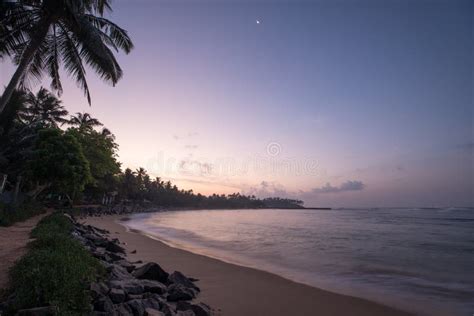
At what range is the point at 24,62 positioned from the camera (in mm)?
9703

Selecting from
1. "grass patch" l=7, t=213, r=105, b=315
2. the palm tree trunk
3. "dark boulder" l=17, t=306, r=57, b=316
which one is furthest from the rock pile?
the palm tree trunk

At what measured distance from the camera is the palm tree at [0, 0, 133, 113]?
9992 mm

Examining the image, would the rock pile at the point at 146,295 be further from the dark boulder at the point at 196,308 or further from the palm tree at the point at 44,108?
the palm tree at the point at 44,108

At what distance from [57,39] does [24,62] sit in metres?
2.40

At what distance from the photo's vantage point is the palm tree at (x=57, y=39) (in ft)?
32.8

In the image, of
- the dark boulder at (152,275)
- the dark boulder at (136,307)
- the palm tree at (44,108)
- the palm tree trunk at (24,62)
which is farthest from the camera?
the palm tree at (44,108)

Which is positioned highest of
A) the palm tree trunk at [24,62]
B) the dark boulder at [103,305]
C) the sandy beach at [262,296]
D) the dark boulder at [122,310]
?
the palm tree trunk at [24,62]

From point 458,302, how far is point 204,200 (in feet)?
505

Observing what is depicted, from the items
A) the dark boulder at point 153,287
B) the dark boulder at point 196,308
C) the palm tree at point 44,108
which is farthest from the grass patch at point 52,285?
the palm tree at point 44,108

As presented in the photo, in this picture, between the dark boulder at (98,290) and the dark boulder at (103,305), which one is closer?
the dark boulder at (103,305)

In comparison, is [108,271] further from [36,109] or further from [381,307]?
[36,109]

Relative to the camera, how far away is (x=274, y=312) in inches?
246

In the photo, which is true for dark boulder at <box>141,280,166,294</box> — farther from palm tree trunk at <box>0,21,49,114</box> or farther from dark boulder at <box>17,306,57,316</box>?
palm tree trunk at <box>0,21,49,114</box>

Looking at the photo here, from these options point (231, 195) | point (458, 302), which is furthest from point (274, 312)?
point (231, 195)
